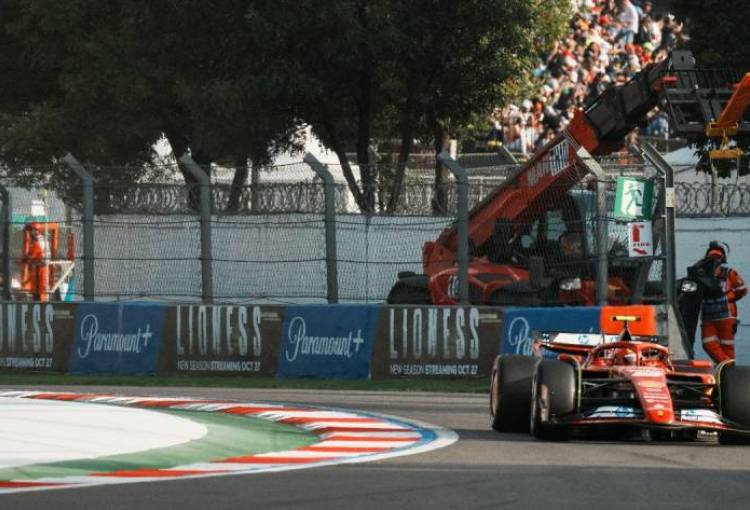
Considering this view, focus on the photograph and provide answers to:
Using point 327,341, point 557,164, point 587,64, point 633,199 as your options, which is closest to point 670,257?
point 633,199

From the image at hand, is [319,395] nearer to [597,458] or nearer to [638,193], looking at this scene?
[638,193]

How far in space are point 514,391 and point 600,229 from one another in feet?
19.1

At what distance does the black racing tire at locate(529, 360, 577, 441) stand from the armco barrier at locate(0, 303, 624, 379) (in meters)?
6.16

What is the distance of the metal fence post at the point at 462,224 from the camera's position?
60.3 feet

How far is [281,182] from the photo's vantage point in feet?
65.3

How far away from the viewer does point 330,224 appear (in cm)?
1903

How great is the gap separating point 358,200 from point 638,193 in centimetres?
345

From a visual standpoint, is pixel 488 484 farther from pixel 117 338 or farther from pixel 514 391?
pixel 117 338

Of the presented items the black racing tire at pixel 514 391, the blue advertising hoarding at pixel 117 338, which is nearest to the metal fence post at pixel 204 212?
the blue advertising hoarding at pixel 117 338

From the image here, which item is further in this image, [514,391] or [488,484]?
[514,391]

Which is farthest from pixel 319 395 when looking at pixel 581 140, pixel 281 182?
pixel 581 140

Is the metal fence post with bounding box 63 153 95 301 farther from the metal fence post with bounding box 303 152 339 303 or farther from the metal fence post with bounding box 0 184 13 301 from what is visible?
the metal fence post with bounding box 303 152 339 303

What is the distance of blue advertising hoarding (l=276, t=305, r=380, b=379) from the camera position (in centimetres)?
1902

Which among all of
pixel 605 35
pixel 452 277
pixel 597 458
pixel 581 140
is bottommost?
pixel 597 458
